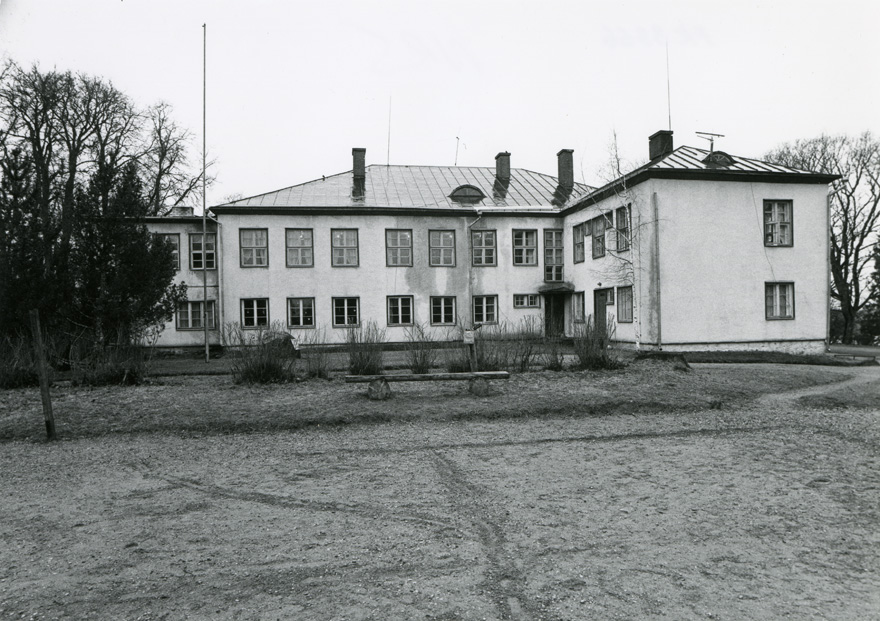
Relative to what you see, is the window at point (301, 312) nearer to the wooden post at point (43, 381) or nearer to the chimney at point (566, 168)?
the chimney at point (566, 168)

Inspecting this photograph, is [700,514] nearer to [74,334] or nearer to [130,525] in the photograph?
[130,525]

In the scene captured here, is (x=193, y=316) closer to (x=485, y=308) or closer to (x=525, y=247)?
(x=485, y=308)

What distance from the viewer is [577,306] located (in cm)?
2969

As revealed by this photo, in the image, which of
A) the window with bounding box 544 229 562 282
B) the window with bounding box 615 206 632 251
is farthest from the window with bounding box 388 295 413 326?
the window with bounding box 615 206 632 251

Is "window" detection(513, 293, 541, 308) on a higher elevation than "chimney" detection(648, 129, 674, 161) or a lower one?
lower

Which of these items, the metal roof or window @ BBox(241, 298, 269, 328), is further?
the metal roof

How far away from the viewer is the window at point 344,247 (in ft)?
96.0

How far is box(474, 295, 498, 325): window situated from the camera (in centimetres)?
3020

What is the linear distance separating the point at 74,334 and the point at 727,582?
659 inches

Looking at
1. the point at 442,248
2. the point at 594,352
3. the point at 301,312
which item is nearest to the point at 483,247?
the point at 442,248

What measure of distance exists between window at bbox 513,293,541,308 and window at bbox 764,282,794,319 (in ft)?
32.6

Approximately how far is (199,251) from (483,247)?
12958 millimetres

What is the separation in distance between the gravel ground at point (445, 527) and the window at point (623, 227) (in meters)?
15.5

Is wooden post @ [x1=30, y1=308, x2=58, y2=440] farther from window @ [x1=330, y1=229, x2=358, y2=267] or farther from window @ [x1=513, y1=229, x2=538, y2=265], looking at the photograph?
window @ [x1=513, y1=229, x2=538, y2=265]
